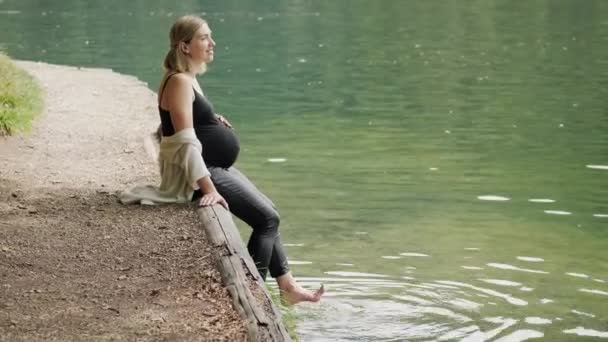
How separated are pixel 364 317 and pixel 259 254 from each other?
1.00 m

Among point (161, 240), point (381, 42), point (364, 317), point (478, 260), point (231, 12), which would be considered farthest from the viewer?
point (231, 12)

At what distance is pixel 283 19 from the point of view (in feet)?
147

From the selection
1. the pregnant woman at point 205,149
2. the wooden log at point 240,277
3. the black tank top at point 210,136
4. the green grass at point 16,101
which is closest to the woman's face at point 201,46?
the pregnant woman at point 205,149

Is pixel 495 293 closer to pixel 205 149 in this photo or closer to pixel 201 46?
pixel 205 149

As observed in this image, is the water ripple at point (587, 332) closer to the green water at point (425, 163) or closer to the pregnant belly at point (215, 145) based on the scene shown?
the green water at point (425, 163)

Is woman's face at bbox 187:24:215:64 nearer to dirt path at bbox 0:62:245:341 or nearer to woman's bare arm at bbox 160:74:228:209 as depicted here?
woman's bare arm at bbox 160:74:228:209

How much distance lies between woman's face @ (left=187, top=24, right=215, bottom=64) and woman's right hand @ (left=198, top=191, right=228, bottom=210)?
2.82 ft

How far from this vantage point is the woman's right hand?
316 inches

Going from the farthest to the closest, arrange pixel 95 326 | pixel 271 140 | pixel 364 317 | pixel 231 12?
pixel 231 12, pixel 271 140, pixel 364 317, pixel 95 326

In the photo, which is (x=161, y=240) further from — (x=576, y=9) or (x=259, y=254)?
(x=576, y=9)

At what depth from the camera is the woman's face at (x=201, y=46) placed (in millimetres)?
8070

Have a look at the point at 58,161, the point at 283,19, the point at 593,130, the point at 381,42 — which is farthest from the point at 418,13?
the point at 58,161

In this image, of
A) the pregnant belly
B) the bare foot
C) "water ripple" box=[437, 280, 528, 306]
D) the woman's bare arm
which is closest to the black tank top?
the pregnant belly

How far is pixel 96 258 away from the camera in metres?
7.71
